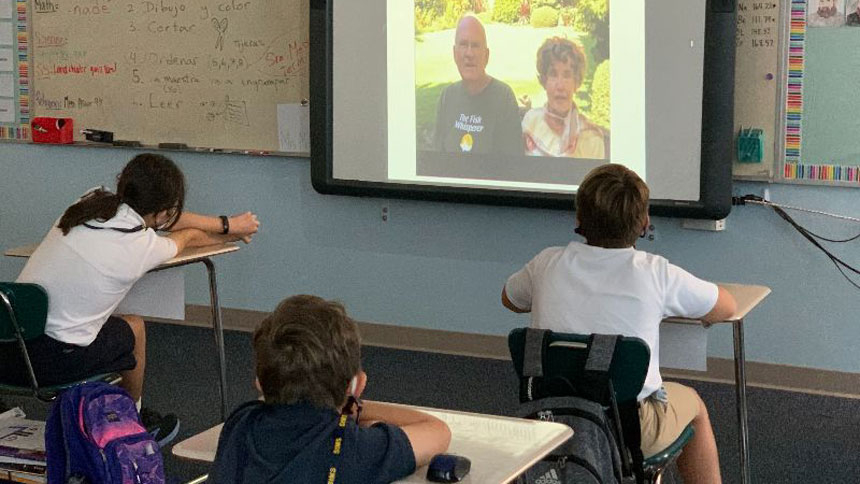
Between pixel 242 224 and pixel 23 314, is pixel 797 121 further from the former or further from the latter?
pixel 23 314

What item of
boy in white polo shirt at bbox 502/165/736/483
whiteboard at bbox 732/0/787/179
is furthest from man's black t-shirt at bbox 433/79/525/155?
boy in white polo shirt at bbox 502/165/736/483

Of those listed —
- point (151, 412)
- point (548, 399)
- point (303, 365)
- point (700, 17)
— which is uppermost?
point (700, 17)

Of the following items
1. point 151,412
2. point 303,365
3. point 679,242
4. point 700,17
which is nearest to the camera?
point 303,365

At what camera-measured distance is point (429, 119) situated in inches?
216

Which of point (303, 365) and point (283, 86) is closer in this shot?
point (303, 365)

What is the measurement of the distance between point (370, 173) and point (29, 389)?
2.23 m

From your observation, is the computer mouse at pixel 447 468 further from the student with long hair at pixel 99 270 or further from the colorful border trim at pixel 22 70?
the colorful border trim at pixel 22 70

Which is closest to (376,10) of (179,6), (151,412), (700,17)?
(179,6)

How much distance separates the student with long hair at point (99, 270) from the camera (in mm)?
3799

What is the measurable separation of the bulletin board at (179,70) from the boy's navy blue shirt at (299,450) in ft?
12.2

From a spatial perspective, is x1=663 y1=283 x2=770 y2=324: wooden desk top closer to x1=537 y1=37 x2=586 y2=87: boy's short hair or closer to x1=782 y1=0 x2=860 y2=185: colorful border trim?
x1=782 y1=0 x2=860 y2=185: colorful border trim

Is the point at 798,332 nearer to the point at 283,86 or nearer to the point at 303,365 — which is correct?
the point at 283,86

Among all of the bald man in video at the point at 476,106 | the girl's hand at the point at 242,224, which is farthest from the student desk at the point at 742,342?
the bald man in video at the point at 476,106

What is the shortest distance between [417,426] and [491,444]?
20 centimetres
